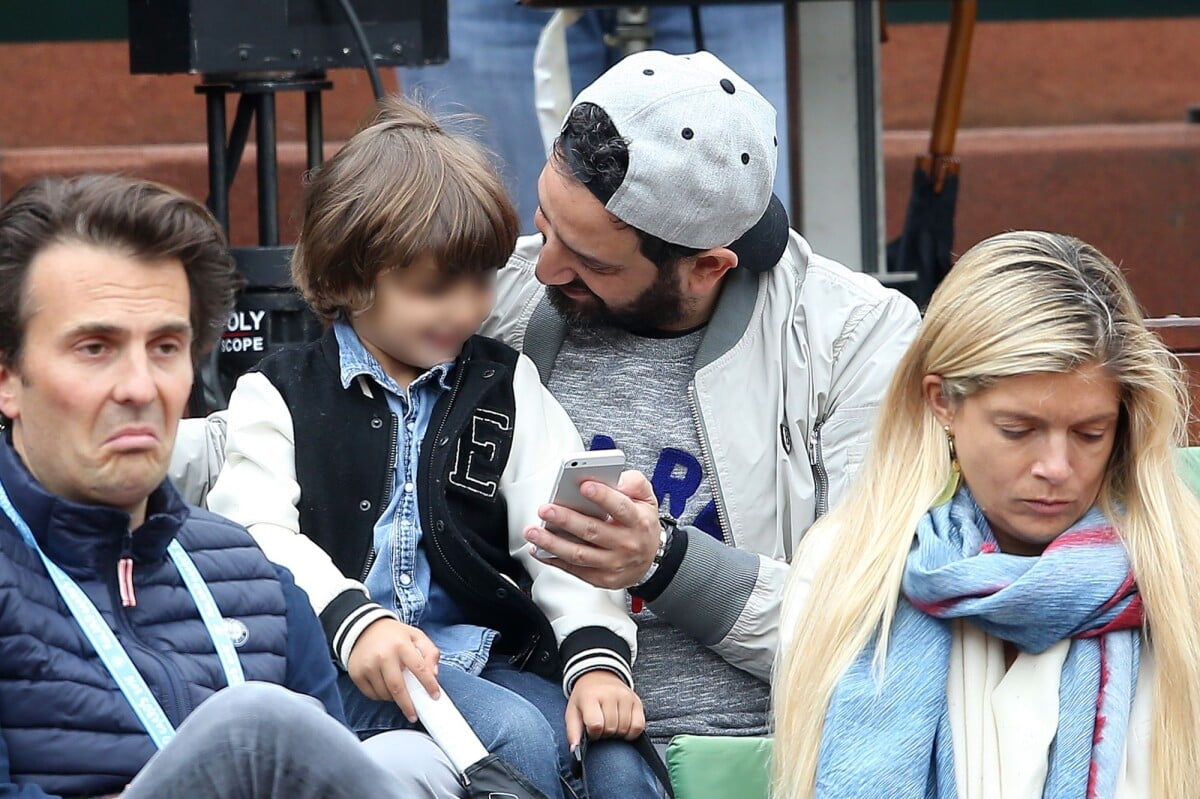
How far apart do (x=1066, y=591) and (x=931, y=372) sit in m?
0.31

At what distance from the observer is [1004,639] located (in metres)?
2.21

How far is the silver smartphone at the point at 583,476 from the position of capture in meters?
2.22

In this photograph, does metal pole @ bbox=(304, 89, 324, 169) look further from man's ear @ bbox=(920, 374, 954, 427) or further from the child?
man's ear @ bbox=(920, 374, 954, 427)

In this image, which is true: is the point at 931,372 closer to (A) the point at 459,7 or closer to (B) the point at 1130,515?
(B) the point at 1130,515

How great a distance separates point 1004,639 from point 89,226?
1118 mm

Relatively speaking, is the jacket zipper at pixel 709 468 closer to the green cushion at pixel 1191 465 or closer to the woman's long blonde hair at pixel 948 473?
the woman's long blonde hair at pixel 948 473

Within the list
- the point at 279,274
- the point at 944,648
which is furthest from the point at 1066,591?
the point at 279,274

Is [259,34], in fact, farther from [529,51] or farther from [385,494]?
[529,51]

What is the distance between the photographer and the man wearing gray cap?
2.49m

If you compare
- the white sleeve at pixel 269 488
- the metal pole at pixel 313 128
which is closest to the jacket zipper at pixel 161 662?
the white sleeve at pixel 269 488

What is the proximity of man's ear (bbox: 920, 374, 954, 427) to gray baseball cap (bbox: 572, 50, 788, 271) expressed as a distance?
1.27 feet

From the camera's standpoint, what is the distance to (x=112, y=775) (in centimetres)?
184

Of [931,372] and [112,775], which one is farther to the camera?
[931,372]

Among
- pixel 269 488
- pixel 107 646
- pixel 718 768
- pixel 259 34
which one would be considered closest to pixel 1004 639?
pixel 718 768
